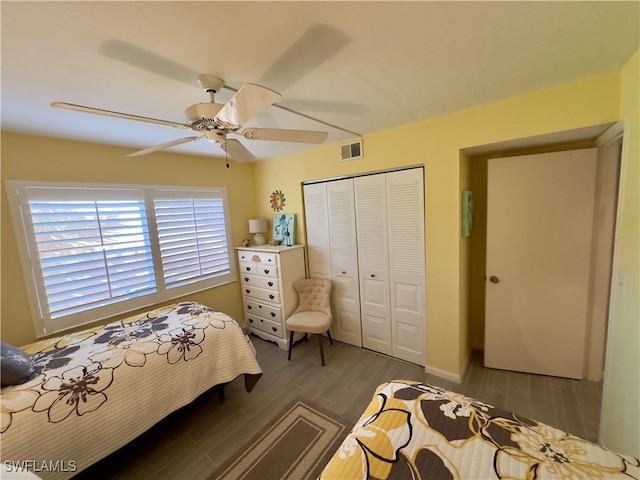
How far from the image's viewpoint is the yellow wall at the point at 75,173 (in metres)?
1.95

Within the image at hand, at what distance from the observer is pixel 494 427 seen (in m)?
1.05

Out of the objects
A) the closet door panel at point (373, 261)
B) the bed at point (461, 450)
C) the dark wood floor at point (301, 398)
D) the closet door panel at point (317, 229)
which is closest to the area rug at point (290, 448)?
the dark wood floor at point (301, 398)

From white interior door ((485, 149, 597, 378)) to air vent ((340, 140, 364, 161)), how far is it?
1240 millimetres

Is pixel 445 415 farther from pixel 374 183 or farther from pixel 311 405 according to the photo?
pixel 374 183

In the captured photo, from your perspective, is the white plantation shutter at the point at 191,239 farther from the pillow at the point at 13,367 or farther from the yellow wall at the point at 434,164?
the pillow at the point at 13,367

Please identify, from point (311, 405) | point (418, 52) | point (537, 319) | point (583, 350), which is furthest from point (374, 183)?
point (583, 350)

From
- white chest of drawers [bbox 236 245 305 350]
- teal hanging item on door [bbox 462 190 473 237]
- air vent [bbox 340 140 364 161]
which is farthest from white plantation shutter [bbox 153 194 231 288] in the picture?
teal hanging item on door [bbox 462 190 473 237]

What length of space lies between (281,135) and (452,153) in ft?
4.89

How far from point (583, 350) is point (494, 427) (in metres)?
1.97

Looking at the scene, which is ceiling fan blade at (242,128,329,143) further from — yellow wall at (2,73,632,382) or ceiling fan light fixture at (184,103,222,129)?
yellow wall at (2,73,632,382)

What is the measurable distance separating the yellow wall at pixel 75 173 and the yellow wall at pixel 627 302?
3.59m

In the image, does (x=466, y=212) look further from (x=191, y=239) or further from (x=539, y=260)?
(x=191, y=239)

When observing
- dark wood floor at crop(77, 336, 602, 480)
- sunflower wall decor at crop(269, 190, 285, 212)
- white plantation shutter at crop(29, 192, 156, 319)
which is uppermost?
sunflower wall decor at crop(269, 190, 285, 212)

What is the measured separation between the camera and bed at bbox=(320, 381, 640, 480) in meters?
0.87
